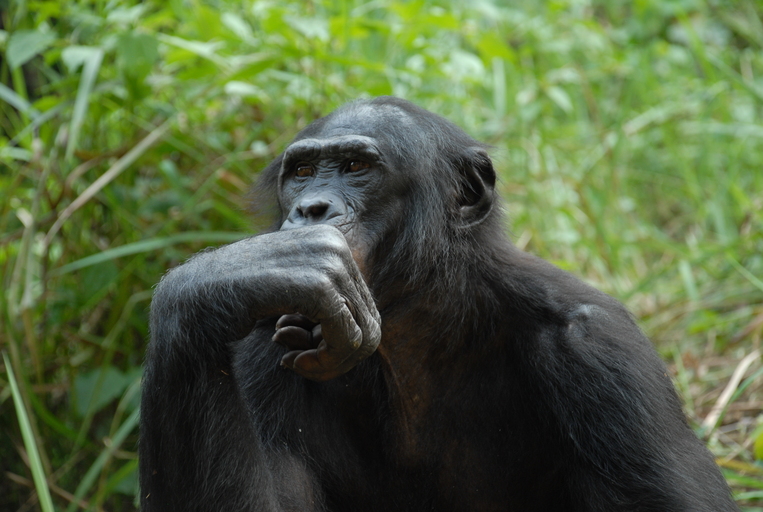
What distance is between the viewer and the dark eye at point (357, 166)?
3.25 meters

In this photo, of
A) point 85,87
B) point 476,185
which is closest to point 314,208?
point 476,185

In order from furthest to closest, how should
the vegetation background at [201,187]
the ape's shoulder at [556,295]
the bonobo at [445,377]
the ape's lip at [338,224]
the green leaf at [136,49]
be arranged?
1. the vegetation background at [201,187]
2. the green leaf at [136,49]
3. the ape's shoulder at [556,295]
4. the bonobo at [445,377]
5. the ape's lip at [338,224]

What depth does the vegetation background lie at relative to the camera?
4566 mm

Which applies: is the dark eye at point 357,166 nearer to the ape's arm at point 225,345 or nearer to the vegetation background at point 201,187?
the ape's arm at point 225,345

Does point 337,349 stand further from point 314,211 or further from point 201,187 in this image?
point 201,187

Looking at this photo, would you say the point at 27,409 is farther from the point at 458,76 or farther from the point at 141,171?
the point at 458,76

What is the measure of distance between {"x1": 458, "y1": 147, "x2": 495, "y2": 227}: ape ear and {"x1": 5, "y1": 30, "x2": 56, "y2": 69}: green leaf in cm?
227

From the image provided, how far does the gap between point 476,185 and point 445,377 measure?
844mm

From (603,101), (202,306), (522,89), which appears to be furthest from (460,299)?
(603,101)

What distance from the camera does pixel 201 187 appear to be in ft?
16.8

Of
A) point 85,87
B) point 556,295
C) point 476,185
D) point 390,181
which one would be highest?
point 390,181

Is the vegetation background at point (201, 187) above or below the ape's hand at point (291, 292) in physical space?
below

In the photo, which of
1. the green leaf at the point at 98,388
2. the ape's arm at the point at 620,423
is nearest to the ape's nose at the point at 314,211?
the ape's arm at the point at 620,423

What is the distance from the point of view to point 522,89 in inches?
298
